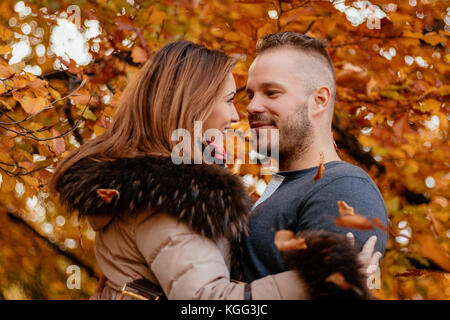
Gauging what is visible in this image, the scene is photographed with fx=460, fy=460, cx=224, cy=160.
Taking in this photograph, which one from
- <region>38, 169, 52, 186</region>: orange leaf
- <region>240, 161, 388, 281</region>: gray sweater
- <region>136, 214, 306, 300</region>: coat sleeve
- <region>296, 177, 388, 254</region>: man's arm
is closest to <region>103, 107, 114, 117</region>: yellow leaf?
<region>38, 169, 52, 186</region>: orange leaf

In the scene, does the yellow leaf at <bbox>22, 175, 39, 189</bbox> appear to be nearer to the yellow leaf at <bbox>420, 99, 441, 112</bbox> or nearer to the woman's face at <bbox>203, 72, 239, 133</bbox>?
the woman's face at <bbox>203, 72, 239, 133</bbox>

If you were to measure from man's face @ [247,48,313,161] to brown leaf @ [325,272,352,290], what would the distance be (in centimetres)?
113

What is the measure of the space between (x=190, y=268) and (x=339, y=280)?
0.54m

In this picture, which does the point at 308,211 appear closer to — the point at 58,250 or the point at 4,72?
the point at 4,72

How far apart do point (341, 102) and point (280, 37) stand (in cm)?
188

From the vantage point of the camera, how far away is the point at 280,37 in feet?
9.23

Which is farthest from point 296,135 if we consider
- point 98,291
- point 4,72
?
point 4,72

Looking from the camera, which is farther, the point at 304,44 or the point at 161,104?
the point at 304,44

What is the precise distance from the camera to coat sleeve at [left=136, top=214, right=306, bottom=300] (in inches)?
65.2

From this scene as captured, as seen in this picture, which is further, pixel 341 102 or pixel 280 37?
pixel 341 102

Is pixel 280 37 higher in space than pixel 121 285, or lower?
higher

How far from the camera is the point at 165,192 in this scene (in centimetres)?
184
